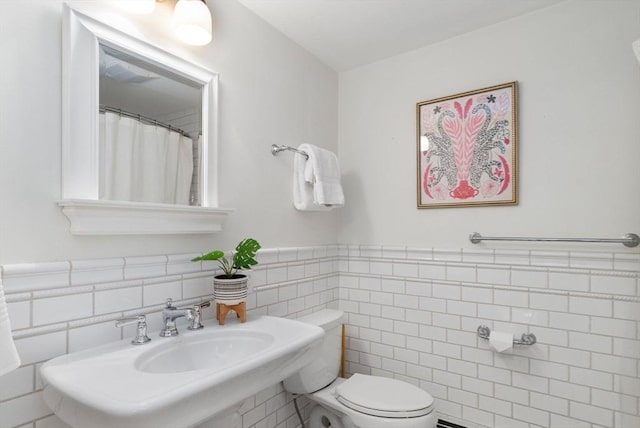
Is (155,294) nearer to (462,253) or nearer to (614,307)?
(462,253)

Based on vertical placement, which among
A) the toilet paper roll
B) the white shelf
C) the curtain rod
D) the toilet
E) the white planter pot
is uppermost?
the curtain rod

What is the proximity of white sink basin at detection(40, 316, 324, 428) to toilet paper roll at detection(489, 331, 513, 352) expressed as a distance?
972mm

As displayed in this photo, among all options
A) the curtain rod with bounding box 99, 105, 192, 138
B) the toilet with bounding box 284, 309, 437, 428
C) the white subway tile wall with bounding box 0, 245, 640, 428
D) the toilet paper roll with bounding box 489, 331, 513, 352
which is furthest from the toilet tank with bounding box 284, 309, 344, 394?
the curtain rod with bounding box 99, 105, 192, 138

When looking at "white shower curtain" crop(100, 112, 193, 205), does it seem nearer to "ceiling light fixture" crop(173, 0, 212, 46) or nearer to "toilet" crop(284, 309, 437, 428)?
"ceiling light fixture" crop(173, 0, 212, 46)

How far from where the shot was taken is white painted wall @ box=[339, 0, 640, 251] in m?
1.57

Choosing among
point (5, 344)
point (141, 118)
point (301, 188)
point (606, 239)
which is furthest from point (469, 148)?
point (5, 344)

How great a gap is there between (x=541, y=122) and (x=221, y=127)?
153 cm

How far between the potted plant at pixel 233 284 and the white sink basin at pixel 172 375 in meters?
0.08

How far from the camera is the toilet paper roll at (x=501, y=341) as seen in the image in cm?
171

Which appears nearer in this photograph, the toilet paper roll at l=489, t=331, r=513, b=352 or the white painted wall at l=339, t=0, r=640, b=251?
the white painted wall at l=339, t=0, r=640, b=251

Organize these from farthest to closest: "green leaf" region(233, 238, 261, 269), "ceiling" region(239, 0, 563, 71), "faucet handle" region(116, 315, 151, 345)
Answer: "ceiling" region(239, 0, 563, 71) → "green leaf" region(233, 238, 261, 269) → "faucet handle" region(116, 315, 151, 345)

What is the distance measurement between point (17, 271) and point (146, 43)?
864 mm

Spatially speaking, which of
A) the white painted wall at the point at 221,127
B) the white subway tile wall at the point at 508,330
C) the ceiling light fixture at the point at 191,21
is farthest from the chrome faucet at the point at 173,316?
the white subway tile wall at the point at 508,330

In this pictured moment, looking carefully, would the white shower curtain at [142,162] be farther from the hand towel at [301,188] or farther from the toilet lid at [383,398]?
the toilet lid at [383,398]
